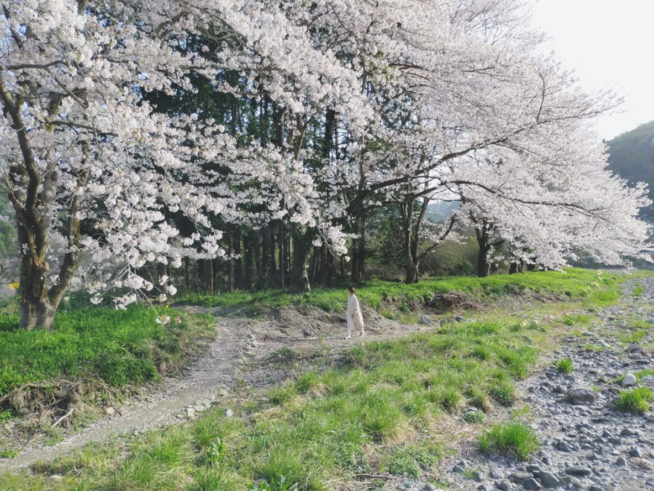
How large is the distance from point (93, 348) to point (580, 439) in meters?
8.16

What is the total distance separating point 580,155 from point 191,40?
16.8 m

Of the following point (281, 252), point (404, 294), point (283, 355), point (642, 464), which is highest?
point (281, 252)

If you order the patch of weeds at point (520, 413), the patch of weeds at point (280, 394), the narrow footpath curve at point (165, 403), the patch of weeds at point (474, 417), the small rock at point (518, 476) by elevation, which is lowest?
the small rock at point (518, 476)

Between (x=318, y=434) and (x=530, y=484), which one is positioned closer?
(x=530, y=484)

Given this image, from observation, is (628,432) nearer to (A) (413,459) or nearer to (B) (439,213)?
(A) (413,459)

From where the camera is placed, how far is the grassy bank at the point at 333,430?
430 cm

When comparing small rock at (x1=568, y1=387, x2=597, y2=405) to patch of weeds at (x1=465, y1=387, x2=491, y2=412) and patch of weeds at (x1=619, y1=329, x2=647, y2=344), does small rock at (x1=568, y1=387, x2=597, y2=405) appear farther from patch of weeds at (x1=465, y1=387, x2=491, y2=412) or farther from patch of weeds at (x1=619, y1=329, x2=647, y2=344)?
patch of weeds at (x1=619, y1=329, x2=647, y2=344)

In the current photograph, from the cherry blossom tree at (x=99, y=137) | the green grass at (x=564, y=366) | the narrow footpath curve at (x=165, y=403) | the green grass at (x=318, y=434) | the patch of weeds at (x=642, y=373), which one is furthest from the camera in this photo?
the green grass at (x=564, y=366)

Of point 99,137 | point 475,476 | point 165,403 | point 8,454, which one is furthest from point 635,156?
point 8,454

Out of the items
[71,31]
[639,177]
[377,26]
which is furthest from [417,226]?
[639,177]

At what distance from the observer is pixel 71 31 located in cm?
504

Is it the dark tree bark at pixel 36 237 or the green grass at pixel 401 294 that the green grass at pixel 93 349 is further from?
the green grass at pixel 401 294

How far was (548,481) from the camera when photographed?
4766 mm

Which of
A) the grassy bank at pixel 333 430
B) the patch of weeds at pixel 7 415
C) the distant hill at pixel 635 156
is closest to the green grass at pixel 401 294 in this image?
the grassy bank at pixel 333 430
